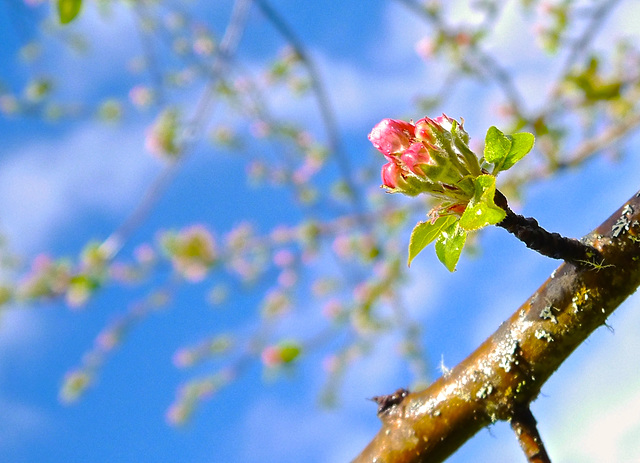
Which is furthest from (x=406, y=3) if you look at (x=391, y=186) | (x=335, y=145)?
(x=391, y=186)

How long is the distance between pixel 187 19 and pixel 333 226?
8.06 feet

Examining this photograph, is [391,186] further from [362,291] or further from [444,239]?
[362,291]

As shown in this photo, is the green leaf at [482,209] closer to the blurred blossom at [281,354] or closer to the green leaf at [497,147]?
the green leaf at [497,147]

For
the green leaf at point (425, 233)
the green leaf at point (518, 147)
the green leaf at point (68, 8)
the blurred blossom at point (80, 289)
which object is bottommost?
the green leaf at point (425, 233)

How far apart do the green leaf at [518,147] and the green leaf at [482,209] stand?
3.7 inches

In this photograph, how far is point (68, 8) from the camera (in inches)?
54.2

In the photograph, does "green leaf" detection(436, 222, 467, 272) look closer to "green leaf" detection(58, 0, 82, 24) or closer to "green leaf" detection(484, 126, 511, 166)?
"green leaf" detection(484, 126, 511, 166)

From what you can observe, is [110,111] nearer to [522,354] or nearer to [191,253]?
[191,253]

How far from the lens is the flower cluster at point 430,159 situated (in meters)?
0.91

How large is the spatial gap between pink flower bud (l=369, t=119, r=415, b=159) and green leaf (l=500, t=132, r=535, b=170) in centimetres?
16

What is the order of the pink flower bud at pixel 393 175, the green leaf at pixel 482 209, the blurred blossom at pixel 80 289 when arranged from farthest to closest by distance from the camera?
1. the blurred blossom at pixel 80 289
2. the pink flower bud at pixel 393 175
3. the green leaf at pixel 482 209

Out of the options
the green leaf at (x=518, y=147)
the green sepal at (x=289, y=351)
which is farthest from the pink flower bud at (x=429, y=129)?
the green sepal at (x=289, y=351)

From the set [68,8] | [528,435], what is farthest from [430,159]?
[68,8]

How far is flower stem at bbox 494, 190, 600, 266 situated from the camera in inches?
34.7
